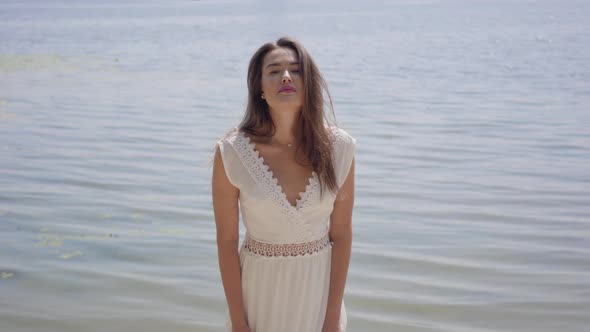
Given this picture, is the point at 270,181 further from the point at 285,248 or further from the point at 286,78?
the point at 286,78

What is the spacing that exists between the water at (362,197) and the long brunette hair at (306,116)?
2205 mm

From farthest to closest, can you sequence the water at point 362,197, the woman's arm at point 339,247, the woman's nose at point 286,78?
1. the water at point 362,197
2. the woman's arm at point 339,247
3. the woman's nose at point 286,78

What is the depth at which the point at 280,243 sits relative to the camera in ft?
8.89

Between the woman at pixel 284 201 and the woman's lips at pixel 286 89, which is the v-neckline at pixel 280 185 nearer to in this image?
the woman at pixel 284 201

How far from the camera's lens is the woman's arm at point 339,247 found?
2.77 metres

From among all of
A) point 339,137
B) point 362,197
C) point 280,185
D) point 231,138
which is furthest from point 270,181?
point 362,197

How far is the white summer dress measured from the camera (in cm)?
267

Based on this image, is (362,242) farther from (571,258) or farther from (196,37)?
(196,37)

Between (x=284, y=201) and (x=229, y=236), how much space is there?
0.76 ft

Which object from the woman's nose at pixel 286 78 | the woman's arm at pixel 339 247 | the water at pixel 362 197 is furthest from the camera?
the water at pixel 362 197

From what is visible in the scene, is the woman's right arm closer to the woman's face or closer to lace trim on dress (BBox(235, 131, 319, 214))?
lace trim on dress (BBox(235, 131, 319, 214))

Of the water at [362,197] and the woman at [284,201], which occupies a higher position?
the woman at [284,201]

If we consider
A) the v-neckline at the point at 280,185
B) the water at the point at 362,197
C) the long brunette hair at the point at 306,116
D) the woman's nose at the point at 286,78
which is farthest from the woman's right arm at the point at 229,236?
the water at the point at 362,197

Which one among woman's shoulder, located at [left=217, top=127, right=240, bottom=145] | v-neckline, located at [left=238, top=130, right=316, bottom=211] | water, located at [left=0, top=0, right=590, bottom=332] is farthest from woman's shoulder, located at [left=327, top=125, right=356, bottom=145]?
water, located at [left=0, top=0, right=590, bottom=332]
